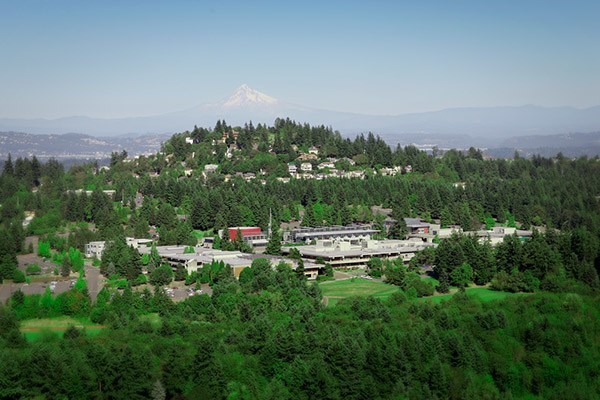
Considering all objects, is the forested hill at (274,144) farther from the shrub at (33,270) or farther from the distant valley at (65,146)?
the distant valley at (65,146)

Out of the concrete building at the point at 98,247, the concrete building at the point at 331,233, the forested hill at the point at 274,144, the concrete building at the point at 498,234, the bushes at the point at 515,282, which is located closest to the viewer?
the bushes at the point at 515,282

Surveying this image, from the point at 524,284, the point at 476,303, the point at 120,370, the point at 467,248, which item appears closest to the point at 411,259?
the point at 467,248

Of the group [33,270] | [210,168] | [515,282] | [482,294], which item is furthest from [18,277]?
[210,168]

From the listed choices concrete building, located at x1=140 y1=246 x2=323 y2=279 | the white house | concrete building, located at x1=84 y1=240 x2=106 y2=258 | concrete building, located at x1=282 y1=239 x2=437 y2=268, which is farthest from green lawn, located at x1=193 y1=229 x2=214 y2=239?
the white house

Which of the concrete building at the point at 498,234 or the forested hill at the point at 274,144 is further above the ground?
the forested hill at the point at 274,144

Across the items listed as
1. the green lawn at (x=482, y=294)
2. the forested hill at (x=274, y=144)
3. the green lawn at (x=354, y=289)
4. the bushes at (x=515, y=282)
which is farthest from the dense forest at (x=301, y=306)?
the forested hill at (x=274, y=144)

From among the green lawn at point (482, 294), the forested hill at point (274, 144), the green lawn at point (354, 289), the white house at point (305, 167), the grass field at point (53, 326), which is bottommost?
the green lawn at point (482, 294)

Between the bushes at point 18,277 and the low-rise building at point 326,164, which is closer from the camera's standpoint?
the bushes at point 18,277
